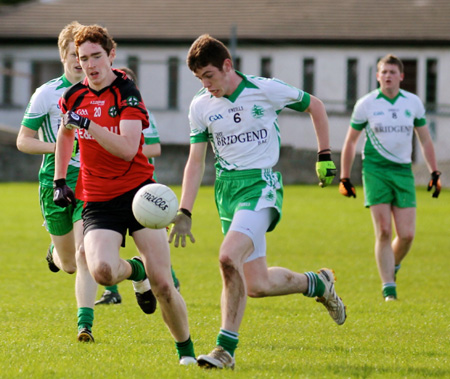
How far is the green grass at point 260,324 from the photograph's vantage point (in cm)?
638

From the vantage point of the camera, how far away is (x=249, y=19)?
41062 mm

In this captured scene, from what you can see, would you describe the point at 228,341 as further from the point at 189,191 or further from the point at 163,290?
the point at 189,191

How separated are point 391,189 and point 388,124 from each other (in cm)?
76

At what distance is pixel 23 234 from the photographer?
17812mm

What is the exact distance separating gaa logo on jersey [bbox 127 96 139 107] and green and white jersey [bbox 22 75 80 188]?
6.74ft

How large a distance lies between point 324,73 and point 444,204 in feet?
45.2

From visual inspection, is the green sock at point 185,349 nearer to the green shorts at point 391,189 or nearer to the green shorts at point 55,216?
the green shorts at point 55,216

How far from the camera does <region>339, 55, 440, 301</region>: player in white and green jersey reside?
10.6m

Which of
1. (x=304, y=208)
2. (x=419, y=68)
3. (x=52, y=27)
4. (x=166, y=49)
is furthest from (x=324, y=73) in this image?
(x=304, y=208)

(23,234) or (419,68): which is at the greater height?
(23,234)

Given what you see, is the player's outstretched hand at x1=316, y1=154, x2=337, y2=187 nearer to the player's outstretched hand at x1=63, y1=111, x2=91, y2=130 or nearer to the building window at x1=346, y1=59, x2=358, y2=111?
the player's outstretched hand at x1=63, y1=111, x2=91, y2=130

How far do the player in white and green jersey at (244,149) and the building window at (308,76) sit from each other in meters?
30.9

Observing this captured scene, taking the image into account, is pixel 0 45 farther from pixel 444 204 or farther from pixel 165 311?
pixel 165 311

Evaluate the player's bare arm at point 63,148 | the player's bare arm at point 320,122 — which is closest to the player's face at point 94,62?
the player's bare arm at point 63,148
